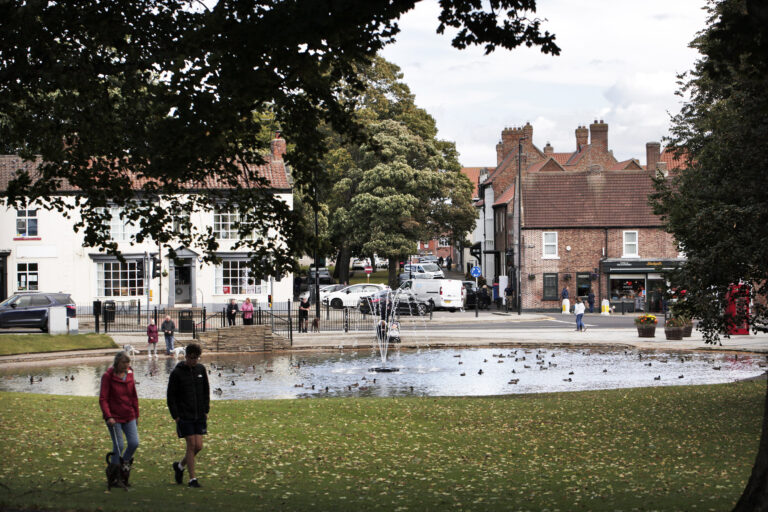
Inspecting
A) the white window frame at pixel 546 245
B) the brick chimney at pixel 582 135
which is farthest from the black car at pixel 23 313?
the brick chimney at pixel 582 135

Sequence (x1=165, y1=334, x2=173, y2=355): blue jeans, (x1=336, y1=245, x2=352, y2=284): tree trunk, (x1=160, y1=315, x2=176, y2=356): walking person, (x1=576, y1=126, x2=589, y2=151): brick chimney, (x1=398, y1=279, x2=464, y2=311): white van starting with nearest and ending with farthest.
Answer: (x1=160, y1=315, x2=176, y2=356): walking person
(x1=165, y1=334, x2=173, y2=355): blue jeans
(x1=398, y1=279, x2=464, y2=311): white van
(x1=336, y1=245, x2=352, y2=284): tree trunk
(x1=576, y1=126, x2=589, y2=151): brick chimney

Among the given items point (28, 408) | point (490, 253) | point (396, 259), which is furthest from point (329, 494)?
point (490, 253)

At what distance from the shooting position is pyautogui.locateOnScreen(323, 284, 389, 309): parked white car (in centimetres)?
5378

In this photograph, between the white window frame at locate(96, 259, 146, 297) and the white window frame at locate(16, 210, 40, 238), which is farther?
the white window frame at locate(96, 259, 146, 297)

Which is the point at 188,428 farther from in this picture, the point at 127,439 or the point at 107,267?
the point at 107,267

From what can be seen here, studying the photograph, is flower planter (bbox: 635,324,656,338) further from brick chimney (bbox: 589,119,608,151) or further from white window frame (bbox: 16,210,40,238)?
brick chimney (bbox: 589,119,608,151)

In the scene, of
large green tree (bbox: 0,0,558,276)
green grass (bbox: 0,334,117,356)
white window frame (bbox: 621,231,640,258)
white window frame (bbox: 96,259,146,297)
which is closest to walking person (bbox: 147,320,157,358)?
green grass (bbox: 0,334,117,356)

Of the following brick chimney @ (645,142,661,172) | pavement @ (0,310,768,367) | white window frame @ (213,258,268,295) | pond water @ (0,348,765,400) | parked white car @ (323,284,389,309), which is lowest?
pond water @ (0,348,765,400)

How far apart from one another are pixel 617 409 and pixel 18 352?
21.6m

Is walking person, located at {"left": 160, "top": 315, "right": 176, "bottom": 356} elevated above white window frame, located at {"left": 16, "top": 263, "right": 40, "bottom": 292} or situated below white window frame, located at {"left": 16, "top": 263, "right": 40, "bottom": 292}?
below

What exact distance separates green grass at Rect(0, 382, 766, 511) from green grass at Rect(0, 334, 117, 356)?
37.5 feet

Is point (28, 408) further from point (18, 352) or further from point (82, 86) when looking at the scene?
point (18, 352)

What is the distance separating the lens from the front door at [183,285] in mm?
52281

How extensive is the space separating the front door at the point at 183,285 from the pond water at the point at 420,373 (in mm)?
20757
